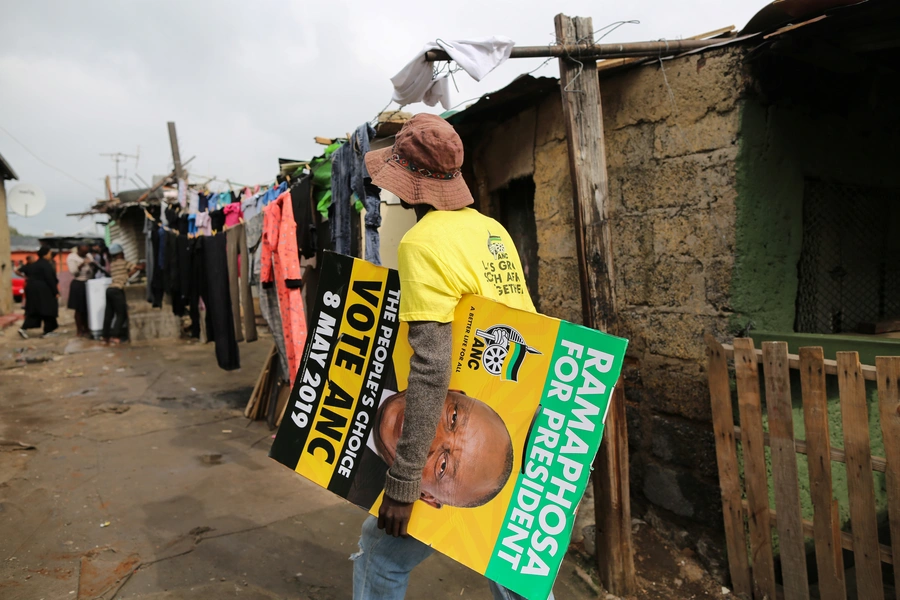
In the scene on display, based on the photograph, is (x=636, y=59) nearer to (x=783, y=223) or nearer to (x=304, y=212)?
(x=783, y=223)

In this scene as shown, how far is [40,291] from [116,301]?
2210 mm

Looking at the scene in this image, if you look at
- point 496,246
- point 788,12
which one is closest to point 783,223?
point 788,12

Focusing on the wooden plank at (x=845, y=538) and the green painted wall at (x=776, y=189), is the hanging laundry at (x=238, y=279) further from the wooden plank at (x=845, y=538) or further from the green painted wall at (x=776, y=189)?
the wooden plank at (x=845, y=538)

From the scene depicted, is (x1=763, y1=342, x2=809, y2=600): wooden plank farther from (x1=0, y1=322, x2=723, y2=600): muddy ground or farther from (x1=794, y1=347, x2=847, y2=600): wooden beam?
(x1=0, y1=322, x2=723, y2=600): muddy ground

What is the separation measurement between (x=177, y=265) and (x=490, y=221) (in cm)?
660

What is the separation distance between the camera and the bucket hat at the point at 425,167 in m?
1.77

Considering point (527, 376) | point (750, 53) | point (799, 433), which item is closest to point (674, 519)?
point (799, 433)

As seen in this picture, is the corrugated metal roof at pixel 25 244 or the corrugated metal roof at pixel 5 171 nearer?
the corrugated metal roof at pixel 5 171

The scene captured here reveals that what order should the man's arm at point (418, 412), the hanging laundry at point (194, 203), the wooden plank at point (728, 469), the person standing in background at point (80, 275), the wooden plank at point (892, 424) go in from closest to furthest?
the man's arm at point (418, 412), the wooden plank at point (892, 424), the wooden plank at point (728, 469), the hanging laundry at point (194, 203), the person standing in background at point (80, 275)

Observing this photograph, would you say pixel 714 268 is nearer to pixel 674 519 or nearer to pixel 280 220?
pixel 674 519

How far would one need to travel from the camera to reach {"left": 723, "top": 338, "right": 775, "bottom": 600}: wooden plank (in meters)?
2.75

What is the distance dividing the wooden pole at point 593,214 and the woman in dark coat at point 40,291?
12983mm

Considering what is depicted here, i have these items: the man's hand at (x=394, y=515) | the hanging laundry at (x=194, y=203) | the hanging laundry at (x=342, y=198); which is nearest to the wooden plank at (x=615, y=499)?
the man's hand at (x=394, y=515)

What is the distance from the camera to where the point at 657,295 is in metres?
3.47
